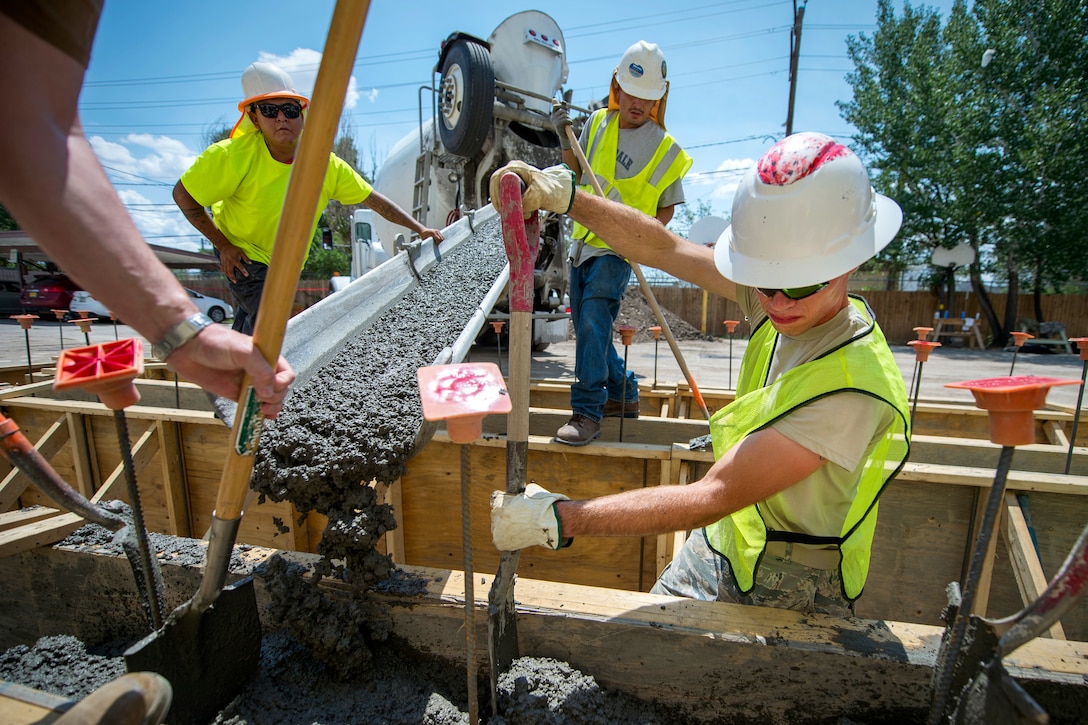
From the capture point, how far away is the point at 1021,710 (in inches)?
33.7

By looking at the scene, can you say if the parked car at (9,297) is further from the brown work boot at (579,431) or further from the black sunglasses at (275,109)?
the brown work boot at (579,431)

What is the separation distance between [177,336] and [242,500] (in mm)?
465

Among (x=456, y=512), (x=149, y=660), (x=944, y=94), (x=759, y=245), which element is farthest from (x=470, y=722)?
(x=944, y=94)

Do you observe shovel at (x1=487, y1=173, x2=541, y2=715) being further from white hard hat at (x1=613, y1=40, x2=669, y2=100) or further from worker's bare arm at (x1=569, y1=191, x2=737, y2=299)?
white hard hat at (x1=613, y1=40, x2=669, y2=100)

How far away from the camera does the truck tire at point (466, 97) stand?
18.5 ft

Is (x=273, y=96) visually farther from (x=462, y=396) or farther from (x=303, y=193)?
(x=462, y=396)

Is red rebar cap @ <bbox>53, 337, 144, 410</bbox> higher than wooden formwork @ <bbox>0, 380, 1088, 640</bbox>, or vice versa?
red rebar cap @ <bbox>53, 337, 144, 410</bbox>

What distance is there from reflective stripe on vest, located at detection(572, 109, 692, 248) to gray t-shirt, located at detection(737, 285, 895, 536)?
4.77 feet

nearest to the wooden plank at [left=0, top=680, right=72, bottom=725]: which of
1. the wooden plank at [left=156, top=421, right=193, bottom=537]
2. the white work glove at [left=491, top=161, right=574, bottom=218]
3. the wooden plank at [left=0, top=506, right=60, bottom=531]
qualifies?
the wooden plank at [left=0, top=506, right=60, bottom=531]

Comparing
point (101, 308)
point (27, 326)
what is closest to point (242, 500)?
point (27, 326)

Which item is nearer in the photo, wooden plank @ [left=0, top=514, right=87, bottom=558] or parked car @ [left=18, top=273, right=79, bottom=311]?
wooden plank @ [left=0, top=514, right=87, bottom=558]

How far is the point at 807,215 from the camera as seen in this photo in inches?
52.1

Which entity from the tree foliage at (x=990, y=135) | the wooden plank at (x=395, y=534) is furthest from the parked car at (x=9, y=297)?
the tree foliage at (x=990, y=135)

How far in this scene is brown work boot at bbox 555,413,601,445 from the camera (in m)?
2.65
